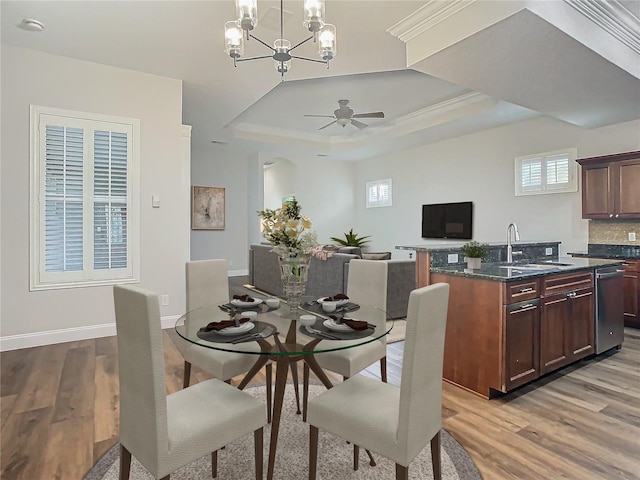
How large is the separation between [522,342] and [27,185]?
15.0 feet

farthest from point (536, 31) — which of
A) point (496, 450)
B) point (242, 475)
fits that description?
point (242, 475)

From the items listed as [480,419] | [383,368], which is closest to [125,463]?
[383,368]

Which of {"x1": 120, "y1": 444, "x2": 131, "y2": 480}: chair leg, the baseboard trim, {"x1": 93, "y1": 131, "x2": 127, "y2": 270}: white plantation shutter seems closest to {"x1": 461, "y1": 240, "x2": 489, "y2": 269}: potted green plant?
{"x1": 120, "y1": 444, "x2": 131, "y2": 480}: chair leg

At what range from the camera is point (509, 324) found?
2602mm

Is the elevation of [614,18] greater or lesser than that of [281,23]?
greater

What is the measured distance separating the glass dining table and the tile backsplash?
4631mm

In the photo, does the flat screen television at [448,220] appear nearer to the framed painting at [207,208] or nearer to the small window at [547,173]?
the small window at [547,173]

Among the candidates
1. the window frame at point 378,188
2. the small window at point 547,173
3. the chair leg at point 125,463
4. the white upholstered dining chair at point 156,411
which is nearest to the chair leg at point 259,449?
the white upholstered dining chair at point 156,411

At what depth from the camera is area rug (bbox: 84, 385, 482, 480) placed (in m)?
1.81

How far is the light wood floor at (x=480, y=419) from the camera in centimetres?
191

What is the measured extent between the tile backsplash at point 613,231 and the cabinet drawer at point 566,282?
2.28 m

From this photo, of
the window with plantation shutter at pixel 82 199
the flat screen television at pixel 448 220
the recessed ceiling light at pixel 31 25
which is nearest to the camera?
the recessed ceiling light at pixel 31 25

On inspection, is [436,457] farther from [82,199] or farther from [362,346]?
[82,199]

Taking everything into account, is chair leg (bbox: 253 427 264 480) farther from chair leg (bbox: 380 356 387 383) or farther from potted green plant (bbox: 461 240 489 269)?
potted green plant (bbox: 461 240 489 269)
